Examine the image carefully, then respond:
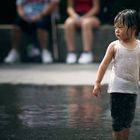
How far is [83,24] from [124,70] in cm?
705

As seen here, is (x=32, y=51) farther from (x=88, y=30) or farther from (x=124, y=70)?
(x=124, y=70)

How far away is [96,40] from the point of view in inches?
528

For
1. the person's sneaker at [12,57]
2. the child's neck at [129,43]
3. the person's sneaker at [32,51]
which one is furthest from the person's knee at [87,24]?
the child's neck at [129,43]

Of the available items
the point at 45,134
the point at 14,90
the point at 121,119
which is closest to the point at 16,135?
the point at 45,134

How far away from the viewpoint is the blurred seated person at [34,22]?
43.8ft

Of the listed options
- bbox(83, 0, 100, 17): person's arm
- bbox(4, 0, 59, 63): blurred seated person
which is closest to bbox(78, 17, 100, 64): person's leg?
bbox(83, 0, 100, 17): person's arm

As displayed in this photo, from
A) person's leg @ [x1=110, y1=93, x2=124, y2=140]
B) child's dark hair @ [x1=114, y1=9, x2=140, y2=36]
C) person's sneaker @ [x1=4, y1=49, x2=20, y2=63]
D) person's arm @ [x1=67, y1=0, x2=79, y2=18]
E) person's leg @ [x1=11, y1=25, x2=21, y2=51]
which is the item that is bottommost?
person's sneaker @ [x1=4, y1=49, x2=20, y2=63]

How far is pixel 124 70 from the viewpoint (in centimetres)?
605

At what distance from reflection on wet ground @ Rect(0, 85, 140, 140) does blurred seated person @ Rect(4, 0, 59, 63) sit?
2.91 m

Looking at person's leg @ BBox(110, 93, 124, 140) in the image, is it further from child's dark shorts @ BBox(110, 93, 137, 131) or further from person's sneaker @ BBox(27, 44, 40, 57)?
person's sneaker @ BBox(27, 44, 40, 57)

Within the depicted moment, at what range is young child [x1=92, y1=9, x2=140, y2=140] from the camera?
19.8 feet

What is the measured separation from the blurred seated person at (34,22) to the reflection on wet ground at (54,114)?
291cm

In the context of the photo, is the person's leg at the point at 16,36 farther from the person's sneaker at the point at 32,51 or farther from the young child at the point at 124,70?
the young child at the point at 124,70

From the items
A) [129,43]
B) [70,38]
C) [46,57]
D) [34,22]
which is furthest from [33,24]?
[129,43]
